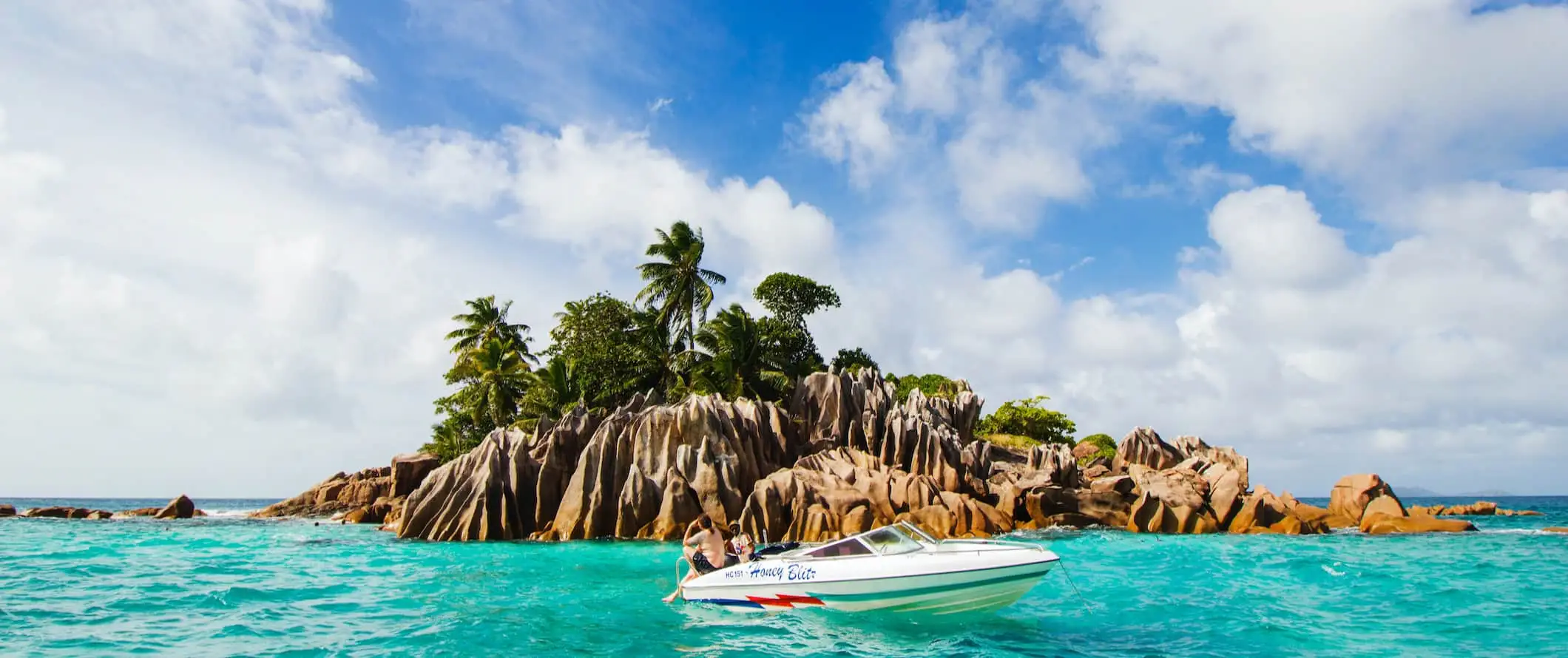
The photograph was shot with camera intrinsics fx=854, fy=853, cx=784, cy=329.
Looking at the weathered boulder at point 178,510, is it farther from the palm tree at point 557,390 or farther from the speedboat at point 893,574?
the speedboat at point 893,574

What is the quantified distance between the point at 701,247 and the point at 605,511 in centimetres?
2907

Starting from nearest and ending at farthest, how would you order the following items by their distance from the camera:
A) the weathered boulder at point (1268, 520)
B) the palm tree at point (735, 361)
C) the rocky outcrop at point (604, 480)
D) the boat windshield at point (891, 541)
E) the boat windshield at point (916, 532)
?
the boat windshield at point (891, 541) < the boat windshield at point (916, 532) < the rocky outcrop at point (604, 480) < the weathered boulder at point (1268, 520) < the palm tree at point (735, 361)

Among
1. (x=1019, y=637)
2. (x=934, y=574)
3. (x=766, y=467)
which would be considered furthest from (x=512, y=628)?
(x=766, y=467)

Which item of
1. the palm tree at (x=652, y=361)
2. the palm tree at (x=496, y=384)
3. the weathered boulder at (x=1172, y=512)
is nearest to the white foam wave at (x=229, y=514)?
the palm tree at (x=496, y=384)

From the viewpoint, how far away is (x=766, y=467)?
135 feet

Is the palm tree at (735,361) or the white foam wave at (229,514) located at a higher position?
the palm tree at (735,361)

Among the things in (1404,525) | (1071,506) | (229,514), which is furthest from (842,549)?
(229,514)

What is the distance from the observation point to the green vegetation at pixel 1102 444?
68.6 metres

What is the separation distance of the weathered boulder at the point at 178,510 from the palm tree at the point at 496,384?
22826mm

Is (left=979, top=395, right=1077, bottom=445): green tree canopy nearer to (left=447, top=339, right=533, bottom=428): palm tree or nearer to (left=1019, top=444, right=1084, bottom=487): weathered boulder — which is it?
(left=1019, top=444, right=1084, bottom=487): weathered boulder

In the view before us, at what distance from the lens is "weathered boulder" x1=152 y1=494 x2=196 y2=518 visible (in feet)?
210

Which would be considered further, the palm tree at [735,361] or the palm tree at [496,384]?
the palm tree at [496,384]

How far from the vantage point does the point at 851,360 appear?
2744 inches

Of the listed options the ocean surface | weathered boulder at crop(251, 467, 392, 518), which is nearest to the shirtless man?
the ocean surface
